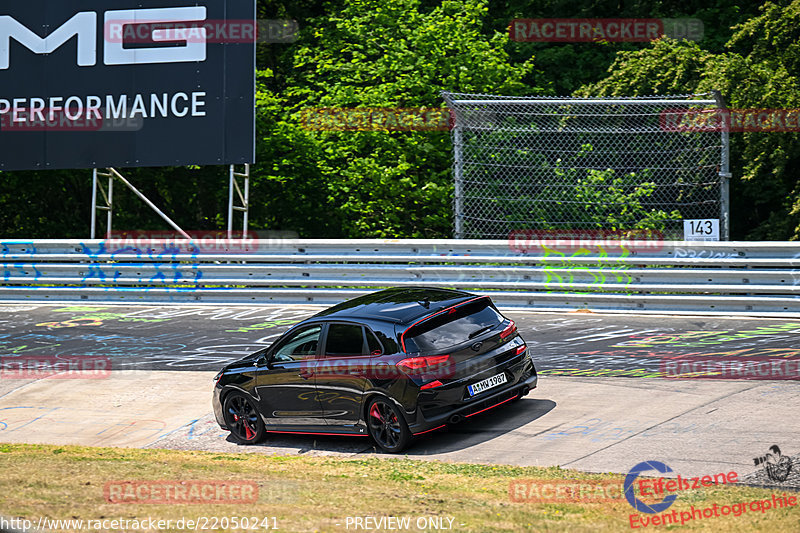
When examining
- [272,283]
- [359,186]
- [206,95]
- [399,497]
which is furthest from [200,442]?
[359,186]

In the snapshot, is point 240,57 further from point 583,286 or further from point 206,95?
point 583,286

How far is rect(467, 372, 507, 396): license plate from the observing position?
9.57 m

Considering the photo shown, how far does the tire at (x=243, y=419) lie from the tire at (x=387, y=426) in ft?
4.84

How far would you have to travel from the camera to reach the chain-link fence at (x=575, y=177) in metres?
15.6

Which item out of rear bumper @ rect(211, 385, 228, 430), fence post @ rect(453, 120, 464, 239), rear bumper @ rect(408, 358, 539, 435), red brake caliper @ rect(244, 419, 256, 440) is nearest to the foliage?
fence post @ rect(453, 120, 464, 239)

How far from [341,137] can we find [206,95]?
147 inches

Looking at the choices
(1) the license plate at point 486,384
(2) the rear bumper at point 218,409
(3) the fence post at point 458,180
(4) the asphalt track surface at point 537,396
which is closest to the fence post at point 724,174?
(4) the asphalt track surface at point 537,396

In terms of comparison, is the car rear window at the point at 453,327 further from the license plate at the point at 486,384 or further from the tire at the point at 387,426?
the tire at the point at 387,426
